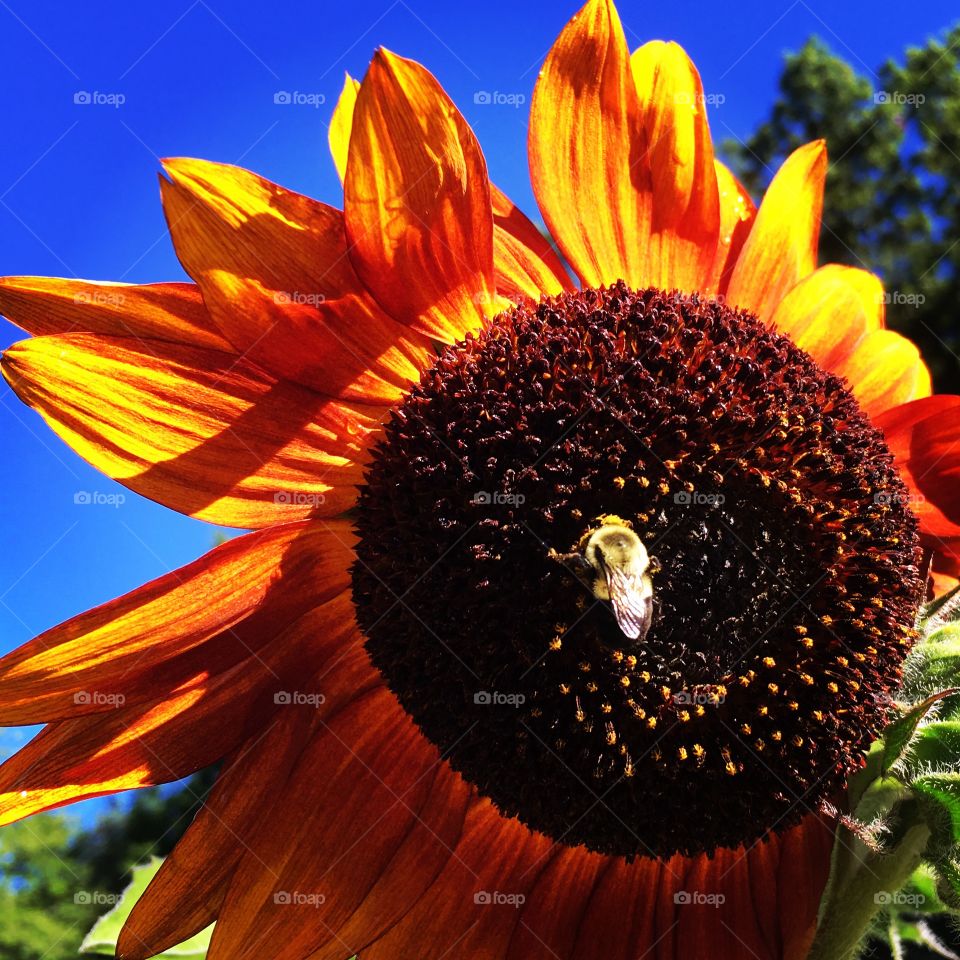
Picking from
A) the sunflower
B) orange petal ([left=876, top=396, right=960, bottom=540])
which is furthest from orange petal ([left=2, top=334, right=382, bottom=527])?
orange petal ([left=876, top=396, right=960, bottom=540])

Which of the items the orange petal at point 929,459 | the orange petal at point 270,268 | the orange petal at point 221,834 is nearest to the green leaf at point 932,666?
the orange petal at point 929,459

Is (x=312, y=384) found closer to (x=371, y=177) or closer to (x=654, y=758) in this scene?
(x=371, y=177)

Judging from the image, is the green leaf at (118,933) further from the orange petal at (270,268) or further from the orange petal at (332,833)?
the orange petal at (270,268)

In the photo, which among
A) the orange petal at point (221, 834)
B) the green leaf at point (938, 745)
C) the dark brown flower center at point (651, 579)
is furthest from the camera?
the orange petal at point (221, 834)

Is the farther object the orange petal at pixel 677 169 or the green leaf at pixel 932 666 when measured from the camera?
the orange petal at pixel 677 169

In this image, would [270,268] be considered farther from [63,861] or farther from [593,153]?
[63,861]

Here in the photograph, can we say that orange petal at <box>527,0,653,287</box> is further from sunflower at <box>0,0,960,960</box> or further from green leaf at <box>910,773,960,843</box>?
green leaf at <box>910,773,960,843</box>
